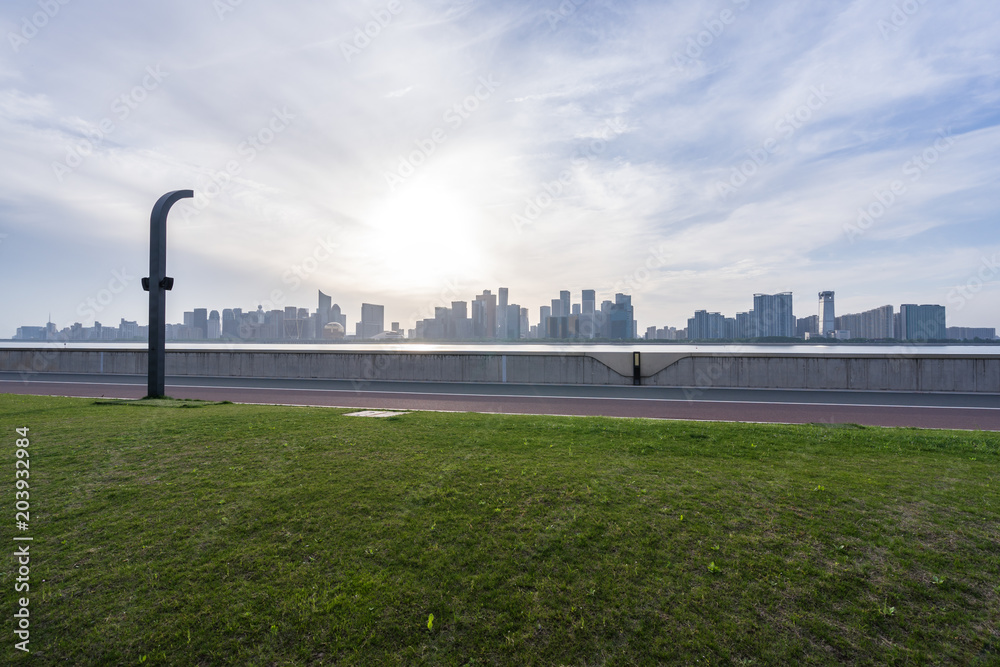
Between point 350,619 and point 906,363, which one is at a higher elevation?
point 906,363

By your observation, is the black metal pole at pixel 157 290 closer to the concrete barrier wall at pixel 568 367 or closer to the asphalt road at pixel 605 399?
the asphalt road at pixel 605 399

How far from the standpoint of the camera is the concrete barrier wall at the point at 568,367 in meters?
16.0

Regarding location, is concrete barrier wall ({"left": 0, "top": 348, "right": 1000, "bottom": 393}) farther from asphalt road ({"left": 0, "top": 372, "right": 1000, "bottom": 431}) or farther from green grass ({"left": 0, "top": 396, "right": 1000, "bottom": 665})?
green grass ({"left": 0, "top": 396, "right": 1000, "bottom": 665})

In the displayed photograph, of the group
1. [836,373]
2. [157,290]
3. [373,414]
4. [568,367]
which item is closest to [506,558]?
[373,414]

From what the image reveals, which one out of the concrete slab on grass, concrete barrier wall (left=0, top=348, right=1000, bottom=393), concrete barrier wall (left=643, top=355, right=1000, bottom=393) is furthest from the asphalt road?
the concrete slab on grass

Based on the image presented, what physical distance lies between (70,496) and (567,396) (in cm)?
1269

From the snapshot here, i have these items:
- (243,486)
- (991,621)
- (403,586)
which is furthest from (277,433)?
(991,621)

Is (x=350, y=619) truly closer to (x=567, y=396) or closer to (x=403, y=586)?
(x=403, y=586)

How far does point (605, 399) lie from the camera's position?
15039 millimetres

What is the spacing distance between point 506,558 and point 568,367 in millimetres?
15371

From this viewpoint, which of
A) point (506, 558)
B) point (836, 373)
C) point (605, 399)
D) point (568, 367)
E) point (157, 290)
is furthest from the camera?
point (568, 367)

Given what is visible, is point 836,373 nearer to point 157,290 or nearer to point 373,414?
point 373,414

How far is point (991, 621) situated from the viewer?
3.21 meters

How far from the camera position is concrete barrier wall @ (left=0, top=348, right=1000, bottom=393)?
1598cm
